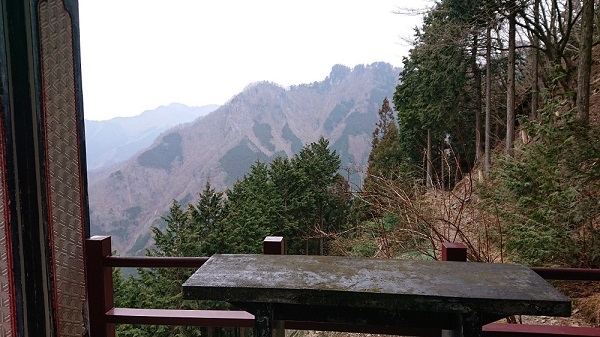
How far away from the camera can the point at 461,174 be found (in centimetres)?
388

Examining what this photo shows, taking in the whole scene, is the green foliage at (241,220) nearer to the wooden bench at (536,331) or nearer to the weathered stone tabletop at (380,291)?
the wooden bench at (536,331)

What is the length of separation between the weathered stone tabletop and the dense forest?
206 centimetres

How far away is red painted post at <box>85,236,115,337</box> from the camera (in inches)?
86.6

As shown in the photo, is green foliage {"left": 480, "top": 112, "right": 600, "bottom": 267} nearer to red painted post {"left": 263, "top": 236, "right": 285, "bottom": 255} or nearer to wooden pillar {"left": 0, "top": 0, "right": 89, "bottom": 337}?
red painted post {"left": 263, "top": 236, "right": 285, "bottom": 255}

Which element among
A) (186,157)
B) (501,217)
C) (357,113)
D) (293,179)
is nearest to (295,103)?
(357,113)

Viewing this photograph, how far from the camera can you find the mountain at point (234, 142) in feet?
147

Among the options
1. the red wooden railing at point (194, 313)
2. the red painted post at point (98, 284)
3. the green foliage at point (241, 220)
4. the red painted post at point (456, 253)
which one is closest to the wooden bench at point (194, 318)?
the red wooden railing at point (194, 313)

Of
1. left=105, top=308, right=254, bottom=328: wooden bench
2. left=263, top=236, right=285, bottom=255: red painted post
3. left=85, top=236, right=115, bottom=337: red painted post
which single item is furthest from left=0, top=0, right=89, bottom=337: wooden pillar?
left=263, top=236, right=285, bottom=255: red painted post

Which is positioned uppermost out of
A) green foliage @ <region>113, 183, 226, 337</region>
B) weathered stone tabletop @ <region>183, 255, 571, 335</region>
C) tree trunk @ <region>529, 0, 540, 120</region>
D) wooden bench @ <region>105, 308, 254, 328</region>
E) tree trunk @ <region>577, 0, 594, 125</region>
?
tree trunk @ <region>529, 0, 540, 120</region>

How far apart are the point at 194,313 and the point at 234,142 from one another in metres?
49.6

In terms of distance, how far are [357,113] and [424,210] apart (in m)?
48.0

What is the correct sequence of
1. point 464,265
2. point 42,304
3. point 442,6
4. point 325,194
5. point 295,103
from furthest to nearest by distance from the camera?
point 295,103
point 325,194
point 442,6
point 42,304
point 464,265

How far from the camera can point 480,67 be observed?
1515cm

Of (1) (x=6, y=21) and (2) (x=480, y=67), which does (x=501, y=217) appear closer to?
(1) (x=6, y=21)
